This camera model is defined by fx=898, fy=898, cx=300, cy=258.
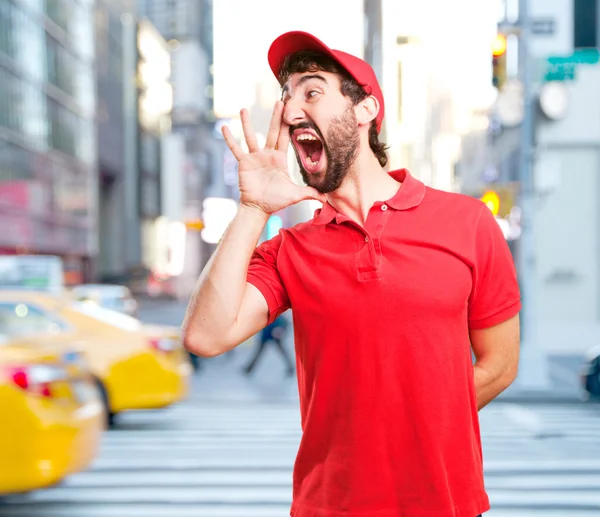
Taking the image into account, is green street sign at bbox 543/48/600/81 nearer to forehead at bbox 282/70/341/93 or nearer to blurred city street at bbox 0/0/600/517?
blurred city street at bbox 0/0/600/517

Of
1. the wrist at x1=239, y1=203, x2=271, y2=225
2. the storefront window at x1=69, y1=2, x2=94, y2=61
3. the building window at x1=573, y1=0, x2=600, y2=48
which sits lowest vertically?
the wrist at x1=239, y1=203, x2=271, y2=225

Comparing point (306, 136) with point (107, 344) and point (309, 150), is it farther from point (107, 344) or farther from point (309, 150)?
point (107, 344)

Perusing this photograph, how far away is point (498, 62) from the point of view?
12961mm

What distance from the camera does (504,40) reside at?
1318 cm

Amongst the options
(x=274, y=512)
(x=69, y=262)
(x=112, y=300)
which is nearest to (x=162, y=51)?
(x=69, y=262)

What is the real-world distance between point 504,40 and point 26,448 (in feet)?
31.7

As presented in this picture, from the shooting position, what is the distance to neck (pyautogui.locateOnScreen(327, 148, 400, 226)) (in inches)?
102

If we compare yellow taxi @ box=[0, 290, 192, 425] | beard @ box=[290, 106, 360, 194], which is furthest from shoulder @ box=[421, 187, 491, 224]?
yellow taxi @ box=[0, 290, 192, 425]

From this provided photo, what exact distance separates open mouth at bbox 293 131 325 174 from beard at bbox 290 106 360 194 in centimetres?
2

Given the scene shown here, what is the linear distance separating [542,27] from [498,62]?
1005mm

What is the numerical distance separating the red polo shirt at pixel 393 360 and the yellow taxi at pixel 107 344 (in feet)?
24.9

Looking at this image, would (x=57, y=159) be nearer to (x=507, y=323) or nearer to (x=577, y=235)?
(x=577, y=235)

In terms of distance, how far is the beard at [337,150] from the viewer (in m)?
2.52

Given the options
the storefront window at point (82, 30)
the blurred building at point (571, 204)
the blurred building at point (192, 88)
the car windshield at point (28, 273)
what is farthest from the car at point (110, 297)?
the blurred building at point (192, 88)
